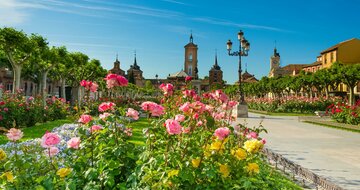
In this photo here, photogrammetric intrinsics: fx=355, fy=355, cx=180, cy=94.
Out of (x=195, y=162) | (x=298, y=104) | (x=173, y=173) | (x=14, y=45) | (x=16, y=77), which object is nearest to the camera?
(x=173, y=173)

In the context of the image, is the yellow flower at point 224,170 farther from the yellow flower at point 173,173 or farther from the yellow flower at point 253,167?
the yellow flower at point 173,173

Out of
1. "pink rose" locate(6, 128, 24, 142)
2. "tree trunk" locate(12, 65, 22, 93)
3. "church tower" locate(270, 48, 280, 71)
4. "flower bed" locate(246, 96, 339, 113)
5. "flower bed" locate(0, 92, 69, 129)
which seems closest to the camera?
"pink rose" locate(6, 128, 24, 142)

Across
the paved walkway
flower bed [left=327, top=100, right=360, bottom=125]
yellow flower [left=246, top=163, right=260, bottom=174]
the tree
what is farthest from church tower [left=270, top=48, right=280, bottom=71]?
yellow flower [left=246, top=163, right=260, bottom=174]

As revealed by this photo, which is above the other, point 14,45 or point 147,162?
point 14,45

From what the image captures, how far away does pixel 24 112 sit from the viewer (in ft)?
45.3

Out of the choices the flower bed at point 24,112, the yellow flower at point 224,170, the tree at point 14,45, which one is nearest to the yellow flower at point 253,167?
the yellow flower at point 224,170

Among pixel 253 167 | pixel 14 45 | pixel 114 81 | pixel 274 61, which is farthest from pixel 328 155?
pixel 274 61

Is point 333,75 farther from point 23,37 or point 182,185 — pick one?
point 182,185

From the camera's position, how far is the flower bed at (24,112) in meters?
12.7

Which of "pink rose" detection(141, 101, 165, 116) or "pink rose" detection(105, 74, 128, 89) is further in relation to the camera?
"pink rose" detection(105, 74, 128, 89)

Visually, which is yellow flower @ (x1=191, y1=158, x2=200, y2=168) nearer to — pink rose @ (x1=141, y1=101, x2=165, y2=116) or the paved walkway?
pink rose @ (x1=141, y1=101, x2=165, y2=116)

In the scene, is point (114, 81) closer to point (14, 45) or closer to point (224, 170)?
point (224, 170)

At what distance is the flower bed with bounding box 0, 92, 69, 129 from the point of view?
12686 mm

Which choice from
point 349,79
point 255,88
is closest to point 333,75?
point 349,79
